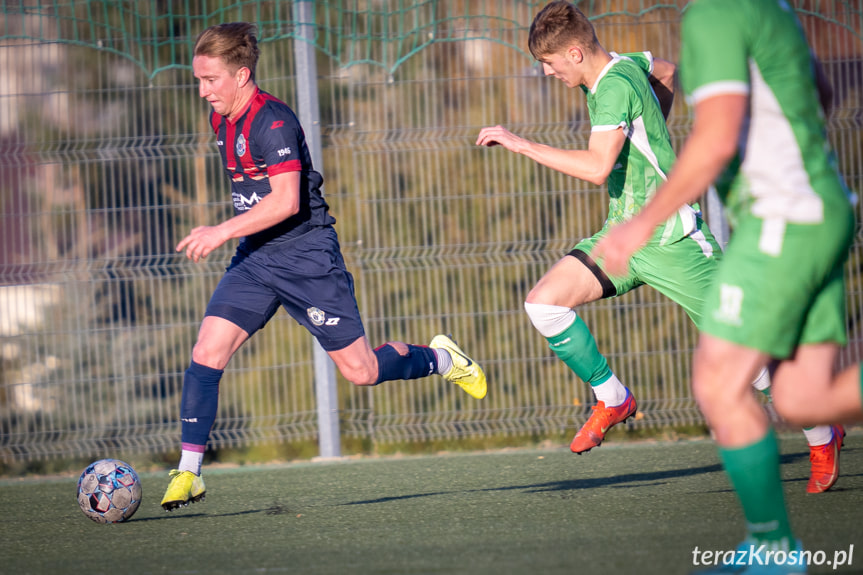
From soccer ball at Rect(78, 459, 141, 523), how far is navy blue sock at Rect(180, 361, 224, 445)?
0.36m

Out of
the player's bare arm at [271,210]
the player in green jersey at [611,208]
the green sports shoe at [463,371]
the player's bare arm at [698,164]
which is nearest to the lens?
the player's bare arm at [698,164]

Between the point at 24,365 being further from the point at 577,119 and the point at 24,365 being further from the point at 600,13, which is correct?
the point at 600,13

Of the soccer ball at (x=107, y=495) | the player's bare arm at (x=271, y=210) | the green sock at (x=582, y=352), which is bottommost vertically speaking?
the soccer ball at (x=107, y=495)

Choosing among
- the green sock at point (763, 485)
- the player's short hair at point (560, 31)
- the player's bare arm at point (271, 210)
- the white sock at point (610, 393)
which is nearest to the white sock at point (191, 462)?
the player's bare arm at point (271, 210)

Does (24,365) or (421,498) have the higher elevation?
(24,365)

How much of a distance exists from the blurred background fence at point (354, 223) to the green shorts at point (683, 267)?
9.44 feet

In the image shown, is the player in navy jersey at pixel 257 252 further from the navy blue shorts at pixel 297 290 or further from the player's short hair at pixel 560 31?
the player's short hair at pixel 560 31

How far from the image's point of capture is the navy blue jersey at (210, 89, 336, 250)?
4.86m

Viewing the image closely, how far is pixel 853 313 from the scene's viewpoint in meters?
7.91

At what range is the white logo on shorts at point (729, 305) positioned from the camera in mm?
2834

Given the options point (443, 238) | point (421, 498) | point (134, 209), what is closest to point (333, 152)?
point (443, 238)

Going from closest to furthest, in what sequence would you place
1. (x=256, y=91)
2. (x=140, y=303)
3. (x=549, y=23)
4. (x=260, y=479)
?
(x=549, y=23), (x=256, y=91), (x=260, y=479), (x=140, y=303)

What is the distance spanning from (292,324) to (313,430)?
84 centimetres

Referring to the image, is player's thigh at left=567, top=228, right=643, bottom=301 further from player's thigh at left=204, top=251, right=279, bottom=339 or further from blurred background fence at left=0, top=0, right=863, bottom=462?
blurred background fence at left=0, top=0, right=863, bottom=462
